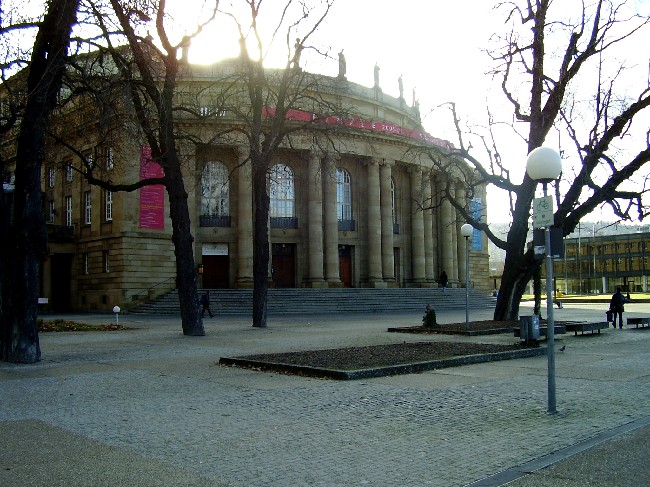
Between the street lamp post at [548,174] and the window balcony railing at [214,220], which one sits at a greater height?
the window balcony railing at [214,220]

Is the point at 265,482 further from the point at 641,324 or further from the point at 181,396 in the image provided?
the point at 641,324

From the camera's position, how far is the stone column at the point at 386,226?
5762 centimetres

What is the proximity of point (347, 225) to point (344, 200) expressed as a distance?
2.22m

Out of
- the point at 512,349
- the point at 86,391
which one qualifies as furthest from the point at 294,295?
the point at 86,391

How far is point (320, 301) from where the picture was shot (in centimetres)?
4497

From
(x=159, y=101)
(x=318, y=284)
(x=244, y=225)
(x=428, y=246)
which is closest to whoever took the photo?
(x=159, y=101)

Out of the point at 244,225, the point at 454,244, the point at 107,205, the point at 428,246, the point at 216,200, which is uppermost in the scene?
the point at 216,200

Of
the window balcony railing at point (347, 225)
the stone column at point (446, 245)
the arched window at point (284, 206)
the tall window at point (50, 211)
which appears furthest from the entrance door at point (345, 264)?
the tall window at point (50, 211)

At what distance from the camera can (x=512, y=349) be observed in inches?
648

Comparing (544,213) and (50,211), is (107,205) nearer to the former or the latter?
(50,211)

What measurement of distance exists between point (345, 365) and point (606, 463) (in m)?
7.05

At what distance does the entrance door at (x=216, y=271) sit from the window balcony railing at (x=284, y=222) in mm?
5323

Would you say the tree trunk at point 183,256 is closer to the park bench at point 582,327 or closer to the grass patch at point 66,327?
the grass patch at point 66,327

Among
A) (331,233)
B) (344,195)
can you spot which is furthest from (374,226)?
(331,233)
